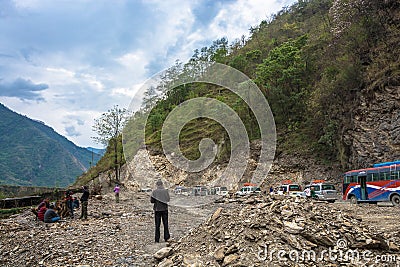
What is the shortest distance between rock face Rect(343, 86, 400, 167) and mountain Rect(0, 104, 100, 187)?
72.8 m

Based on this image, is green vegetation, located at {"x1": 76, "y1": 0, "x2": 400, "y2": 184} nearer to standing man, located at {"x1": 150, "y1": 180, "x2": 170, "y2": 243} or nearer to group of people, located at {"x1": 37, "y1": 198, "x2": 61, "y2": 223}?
standing man, located at {"x1": 150, "y1": 180, "x2": 170, "y2": 243}

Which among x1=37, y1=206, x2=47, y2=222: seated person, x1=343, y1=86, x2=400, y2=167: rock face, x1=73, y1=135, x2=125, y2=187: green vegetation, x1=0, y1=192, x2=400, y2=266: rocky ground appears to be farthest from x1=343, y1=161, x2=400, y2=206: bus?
x1=73, y1=135, x2=125, y2=187: green vegetation

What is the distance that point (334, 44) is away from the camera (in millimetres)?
38469

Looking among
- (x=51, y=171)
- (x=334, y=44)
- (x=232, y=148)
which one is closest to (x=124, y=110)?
(x=232, y=148)

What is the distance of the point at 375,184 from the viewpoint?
23078 millimetres

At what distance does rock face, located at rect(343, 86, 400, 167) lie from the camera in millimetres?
26391

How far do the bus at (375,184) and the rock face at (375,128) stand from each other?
11.7 ft

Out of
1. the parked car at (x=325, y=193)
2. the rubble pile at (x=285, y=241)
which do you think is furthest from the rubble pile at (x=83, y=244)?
the parked car at (x=325, y=193)

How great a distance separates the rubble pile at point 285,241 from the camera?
7.48m

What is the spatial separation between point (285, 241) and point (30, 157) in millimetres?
126670

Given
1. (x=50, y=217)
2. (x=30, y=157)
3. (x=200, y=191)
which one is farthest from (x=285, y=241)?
(x=30, y=157)

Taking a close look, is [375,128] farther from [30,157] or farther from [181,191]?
[30,157]

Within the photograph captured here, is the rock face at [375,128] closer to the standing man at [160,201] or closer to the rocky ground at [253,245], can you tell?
the rocky ground at [253,245]

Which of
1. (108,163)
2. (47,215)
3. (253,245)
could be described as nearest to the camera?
(253,245)
